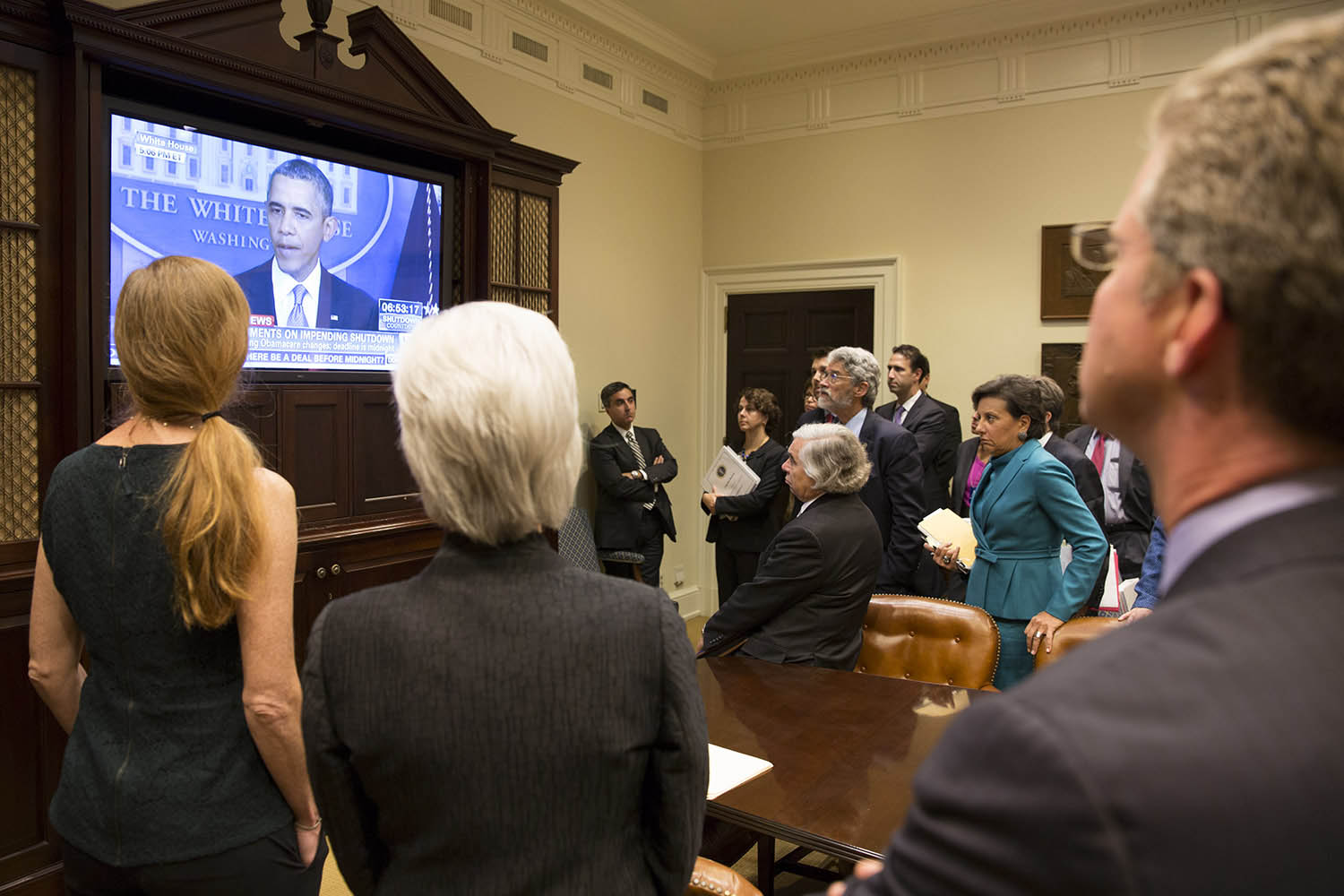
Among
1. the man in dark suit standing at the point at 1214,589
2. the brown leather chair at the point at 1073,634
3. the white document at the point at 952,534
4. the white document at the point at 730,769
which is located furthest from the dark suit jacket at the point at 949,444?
the man in dark suit standing at the point at 1214,589

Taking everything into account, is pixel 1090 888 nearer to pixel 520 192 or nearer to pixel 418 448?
pixel 418 448

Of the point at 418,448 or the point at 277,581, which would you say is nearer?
the point at 418,448

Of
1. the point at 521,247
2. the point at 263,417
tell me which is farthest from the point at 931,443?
the point at 263,417

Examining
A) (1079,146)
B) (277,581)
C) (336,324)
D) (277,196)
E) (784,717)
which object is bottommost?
(784,717)

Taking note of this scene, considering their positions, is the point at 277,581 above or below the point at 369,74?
below

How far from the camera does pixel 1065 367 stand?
5.27 metres

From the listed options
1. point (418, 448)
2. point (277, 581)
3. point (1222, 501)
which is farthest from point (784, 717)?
point (1222, 501)

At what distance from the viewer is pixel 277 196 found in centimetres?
328

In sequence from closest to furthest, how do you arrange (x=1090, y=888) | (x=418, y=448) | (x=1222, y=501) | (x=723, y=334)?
1. (x=1090, y=888)
2. (x=1222, y=501)
3. (x=418, y=448)
4. (x=723, y=334)

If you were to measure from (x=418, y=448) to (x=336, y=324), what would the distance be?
2805 millimetres

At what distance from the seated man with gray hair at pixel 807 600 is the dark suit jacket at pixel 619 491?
2.53 meters

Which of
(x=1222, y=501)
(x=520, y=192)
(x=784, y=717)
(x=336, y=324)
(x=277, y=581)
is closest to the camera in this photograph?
(x=1222, y=501)

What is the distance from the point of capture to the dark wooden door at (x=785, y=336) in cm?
605

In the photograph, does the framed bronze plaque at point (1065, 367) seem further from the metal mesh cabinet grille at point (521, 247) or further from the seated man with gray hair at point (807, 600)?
the seated man with gray hair at point (807, 600)
